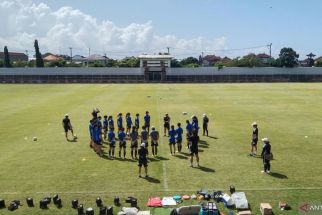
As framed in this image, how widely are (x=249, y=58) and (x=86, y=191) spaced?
406 ft

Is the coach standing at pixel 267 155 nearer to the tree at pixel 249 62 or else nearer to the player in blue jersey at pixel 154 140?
the player in blue jersey at pixel 154 140

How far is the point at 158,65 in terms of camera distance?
109m

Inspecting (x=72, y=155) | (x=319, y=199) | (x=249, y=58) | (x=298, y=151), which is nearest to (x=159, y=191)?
(x=319, y=199)

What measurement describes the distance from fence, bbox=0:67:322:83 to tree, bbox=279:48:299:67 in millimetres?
5350

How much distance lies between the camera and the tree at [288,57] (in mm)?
114438

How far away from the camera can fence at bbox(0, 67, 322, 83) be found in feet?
349

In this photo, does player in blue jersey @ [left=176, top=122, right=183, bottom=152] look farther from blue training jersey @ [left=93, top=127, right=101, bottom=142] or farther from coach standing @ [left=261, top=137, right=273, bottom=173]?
coach standing @ [left=261, top=137, right=273, bottom=173]

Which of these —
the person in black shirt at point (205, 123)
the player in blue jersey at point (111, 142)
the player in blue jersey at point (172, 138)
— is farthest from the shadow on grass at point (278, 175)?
the person in black shirt at point (205, 123)

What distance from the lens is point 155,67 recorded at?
109 m

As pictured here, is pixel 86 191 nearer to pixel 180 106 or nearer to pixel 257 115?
pixel 257 115

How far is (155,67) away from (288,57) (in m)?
37.1

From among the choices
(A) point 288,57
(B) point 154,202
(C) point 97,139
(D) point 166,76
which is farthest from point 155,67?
(B) point 154,202

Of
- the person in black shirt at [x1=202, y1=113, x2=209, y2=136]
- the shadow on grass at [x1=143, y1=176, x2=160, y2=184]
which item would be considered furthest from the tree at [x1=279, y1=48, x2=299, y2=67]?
the shadow on grass at [x1=143, y1=176, x2=160, y2=184]

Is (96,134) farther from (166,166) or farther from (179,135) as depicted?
(166,166)
